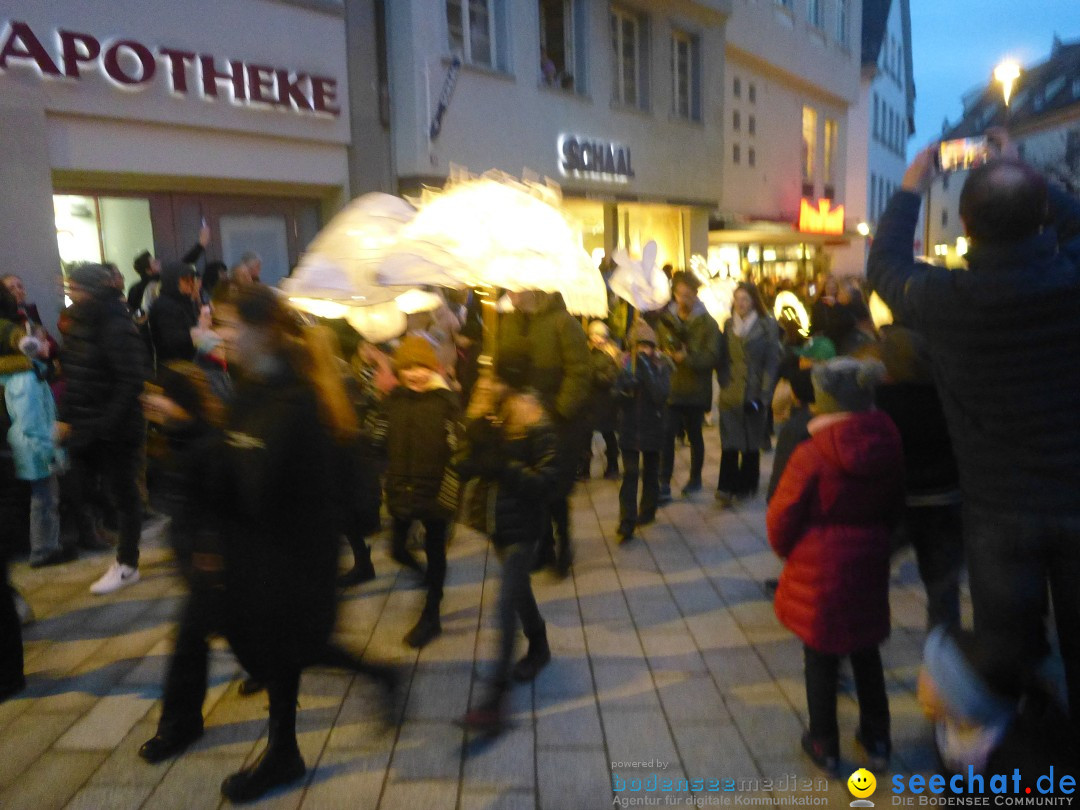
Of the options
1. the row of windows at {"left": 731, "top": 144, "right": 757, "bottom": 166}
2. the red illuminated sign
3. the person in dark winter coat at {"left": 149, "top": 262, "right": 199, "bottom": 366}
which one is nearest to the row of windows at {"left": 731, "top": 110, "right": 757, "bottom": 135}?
the row of windows at {"left": 731, "top": 144, "right": 757, "bottom": 166}

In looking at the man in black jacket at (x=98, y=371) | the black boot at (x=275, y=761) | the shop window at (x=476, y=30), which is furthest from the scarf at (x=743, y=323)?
the shop window at (x=476, y=30)

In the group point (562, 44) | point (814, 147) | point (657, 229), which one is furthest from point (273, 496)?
point (814, 147)

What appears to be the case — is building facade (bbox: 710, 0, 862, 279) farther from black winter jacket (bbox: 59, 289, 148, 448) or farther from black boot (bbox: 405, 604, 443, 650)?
black boot (bbox: 405, 604, 443, 650)

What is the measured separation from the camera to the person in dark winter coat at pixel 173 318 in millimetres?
6746

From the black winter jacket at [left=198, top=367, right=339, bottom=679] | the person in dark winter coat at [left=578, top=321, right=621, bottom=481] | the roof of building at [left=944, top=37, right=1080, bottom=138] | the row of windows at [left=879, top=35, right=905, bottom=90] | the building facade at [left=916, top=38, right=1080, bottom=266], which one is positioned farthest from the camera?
the roof of building at [left=944, top=37, right=1080, bottom=138]

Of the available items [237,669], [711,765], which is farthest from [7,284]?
[711,765]

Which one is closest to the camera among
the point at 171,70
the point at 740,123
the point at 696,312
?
the point at 696,312

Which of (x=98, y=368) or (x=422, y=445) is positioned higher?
(x=98, y=368)

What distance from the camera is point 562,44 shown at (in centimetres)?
1376

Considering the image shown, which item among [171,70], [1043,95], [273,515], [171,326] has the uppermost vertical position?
[1043,95]

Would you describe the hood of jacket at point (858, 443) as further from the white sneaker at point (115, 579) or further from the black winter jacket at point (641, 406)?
the white sneaker at point (115, 579)

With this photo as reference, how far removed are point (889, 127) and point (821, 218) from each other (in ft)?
62.8

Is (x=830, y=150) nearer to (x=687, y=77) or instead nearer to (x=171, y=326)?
(x=687, y=77)

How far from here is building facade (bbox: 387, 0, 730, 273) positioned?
10922 mm
